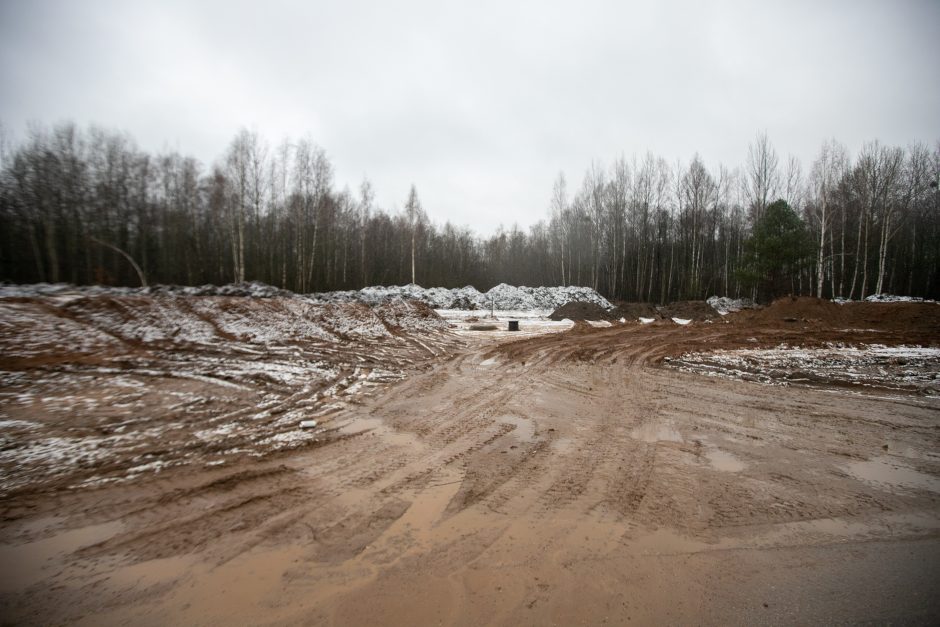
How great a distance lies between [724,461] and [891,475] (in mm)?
1430

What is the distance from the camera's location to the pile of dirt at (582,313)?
2214cm

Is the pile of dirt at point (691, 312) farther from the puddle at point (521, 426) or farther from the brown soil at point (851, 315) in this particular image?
the puddle at point (521, 426)

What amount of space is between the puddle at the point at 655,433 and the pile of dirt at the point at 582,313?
17.5 meters

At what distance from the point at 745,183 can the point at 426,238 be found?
36446mm

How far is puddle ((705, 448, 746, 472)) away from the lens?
3638mm

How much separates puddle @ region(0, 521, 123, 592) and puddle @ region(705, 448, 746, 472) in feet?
16.4

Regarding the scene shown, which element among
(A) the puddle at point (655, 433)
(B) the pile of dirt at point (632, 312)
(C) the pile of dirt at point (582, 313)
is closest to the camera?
(A) the puddle at point (655, 433)

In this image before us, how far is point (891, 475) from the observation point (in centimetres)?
354

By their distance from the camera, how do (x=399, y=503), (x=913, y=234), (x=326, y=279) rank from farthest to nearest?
(x=326, y=279) → (x=913, y=234) → (x=399, y=503)

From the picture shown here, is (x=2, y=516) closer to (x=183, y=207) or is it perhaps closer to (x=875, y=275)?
(x=183, y=207)

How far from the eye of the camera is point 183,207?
30531 mm

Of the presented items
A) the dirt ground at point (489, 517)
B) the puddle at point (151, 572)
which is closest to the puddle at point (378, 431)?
the dirt ground at point (489, 517)

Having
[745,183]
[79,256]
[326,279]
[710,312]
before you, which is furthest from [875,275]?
[79,256]

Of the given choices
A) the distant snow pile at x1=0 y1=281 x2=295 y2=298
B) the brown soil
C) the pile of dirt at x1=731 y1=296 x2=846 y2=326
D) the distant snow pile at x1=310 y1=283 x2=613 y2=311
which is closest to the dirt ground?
the distant snow pile at x1=0 y1=281 x2=295 y2=298
